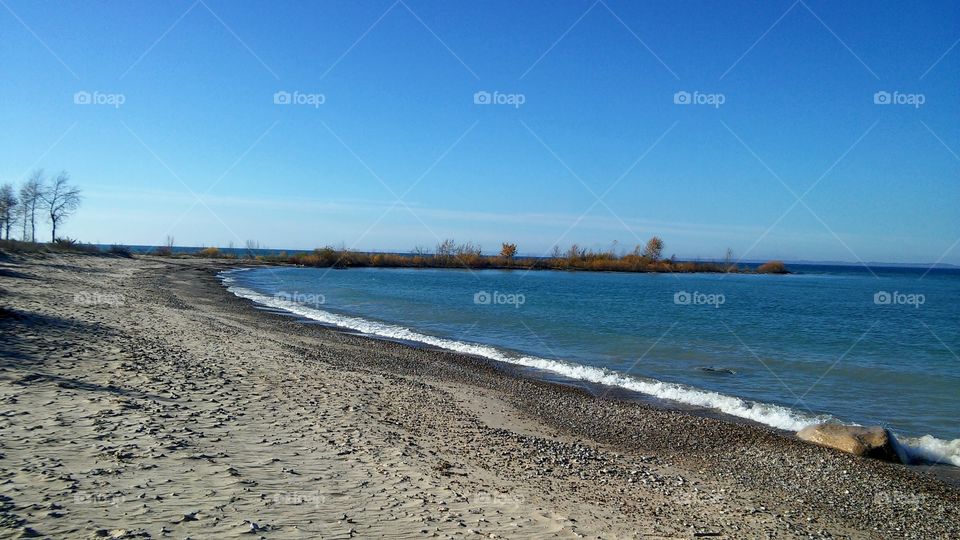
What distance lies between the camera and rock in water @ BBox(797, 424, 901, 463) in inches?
376

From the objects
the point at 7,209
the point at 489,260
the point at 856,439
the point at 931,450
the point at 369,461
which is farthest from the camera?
the point at 489,260

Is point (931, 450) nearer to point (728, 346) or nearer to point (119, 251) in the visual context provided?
point (728, 346)

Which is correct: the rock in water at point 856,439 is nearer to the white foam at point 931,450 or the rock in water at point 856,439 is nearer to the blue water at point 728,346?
the white foam at point 931,450

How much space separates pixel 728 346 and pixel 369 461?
19.1 m

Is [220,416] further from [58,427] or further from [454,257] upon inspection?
[454,257]

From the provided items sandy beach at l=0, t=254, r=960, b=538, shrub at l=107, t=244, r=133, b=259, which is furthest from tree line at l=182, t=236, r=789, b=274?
sandy beach at l=0, t=254, r=960, b=538

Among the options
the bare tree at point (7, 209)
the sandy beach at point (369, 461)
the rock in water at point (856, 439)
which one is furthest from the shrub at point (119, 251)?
the rock in water at point (856, 439)

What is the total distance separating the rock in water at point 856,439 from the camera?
955 cm

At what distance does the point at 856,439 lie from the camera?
9828 mm

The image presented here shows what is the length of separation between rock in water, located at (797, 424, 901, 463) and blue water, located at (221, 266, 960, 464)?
45.9 inches

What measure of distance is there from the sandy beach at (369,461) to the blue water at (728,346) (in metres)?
3.15

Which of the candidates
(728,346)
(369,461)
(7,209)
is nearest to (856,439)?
(369,461)

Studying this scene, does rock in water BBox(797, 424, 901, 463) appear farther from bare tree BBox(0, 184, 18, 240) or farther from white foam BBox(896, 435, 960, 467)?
bare tree BBox(0, 184, 18, 240)

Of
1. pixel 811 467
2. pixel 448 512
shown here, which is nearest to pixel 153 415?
pixel 448 512
